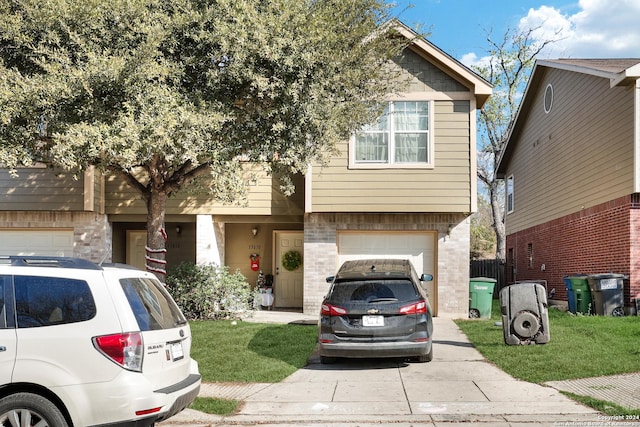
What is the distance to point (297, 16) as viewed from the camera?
396 inches

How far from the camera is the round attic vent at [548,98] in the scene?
20156 mm

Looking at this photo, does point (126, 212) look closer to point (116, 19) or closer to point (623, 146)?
point (116, 19)

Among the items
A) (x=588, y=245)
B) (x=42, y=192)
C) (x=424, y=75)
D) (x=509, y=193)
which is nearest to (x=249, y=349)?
(x=42, y=192)

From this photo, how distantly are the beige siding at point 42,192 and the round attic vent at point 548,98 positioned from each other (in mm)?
14394

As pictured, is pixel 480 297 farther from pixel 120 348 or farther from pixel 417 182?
pixel 120 348

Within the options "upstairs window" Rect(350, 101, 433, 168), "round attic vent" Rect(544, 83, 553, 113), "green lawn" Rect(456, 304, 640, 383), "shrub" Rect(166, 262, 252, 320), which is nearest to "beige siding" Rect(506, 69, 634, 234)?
"round attic vent" Rect(544, 83, 553, 113)

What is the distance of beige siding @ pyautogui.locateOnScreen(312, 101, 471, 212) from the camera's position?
49.3 ft

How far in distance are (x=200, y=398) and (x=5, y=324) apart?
3.15 metres

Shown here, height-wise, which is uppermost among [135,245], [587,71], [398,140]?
[587,71]

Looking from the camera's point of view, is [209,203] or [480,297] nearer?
[480,297]

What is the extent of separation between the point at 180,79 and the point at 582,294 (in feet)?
34.7

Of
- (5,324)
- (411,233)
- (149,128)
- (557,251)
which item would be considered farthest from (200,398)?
(557,251)

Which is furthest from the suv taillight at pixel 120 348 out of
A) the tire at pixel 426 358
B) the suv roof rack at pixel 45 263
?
the tire at pixel 426 358

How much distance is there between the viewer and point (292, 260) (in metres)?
17.5
